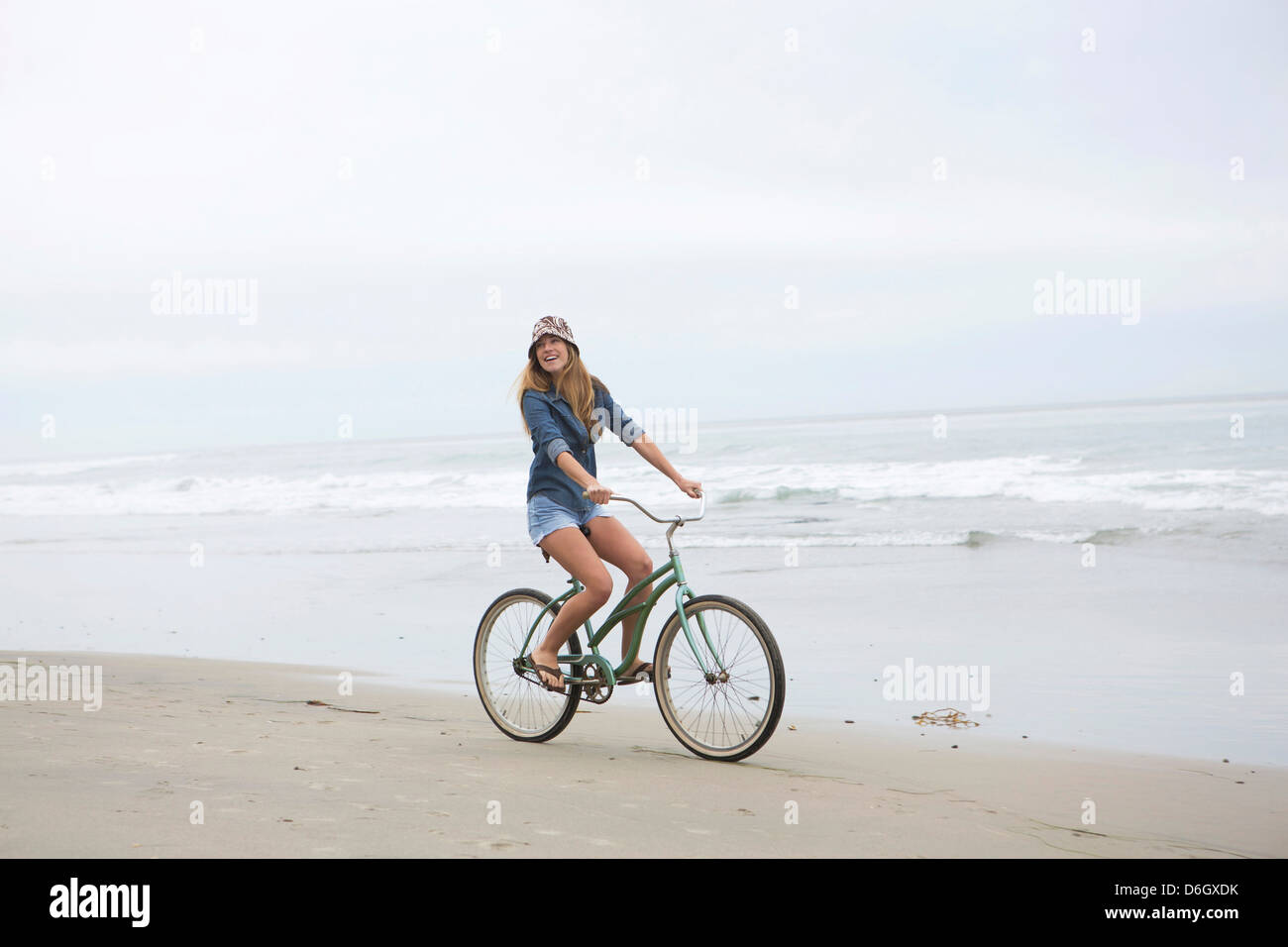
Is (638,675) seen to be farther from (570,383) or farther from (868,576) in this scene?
(868,576)

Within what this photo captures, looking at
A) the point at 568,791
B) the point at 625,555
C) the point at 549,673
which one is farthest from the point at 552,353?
the point at 568,791

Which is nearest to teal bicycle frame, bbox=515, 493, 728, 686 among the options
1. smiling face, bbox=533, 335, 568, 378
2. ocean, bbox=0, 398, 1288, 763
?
smiling face, bbox=533, 335, 568, 378

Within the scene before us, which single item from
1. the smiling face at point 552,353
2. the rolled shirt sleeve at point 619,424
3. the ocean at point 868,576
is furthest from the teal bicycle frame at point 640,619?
the ocean at point 868,576

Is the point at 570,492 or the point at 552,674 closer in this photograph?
the point at 570,492

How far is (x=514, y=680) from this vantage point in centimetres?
570

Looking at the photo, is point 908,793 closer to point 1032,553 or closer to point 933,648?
point 933,648

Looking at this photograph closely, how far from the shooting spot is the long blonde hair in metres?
5.07

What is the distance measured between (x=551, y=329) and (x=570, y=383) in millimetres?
265

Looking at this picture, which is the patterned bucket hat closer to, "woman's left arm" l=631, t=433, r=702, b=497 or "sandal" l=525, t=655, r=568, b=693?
"woman's left arm" l=631, t=433, r=702, b=497

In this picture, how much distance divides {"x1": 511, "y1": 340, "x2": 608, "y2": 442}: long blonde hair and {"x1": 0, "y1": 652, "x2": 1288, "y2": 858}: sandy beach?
5.22 ft

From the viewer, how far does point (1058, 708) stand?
600 cm
